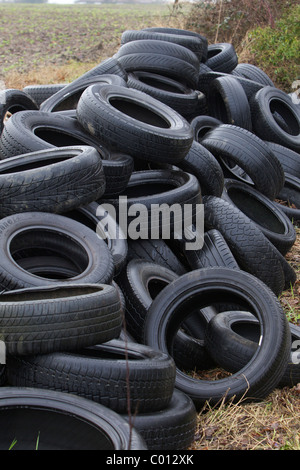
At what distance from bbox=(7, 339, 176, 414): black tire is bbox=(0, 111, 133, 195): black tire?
2.42 metres

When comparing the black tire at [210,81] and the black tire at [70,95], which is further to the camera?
the black tire at [210,81]

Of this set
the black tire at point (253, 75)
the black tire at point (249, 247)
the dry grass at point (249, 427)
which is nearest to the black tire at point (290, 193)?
the black tire at point (249, 247)

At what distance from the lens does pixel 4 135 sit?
19.7 feet

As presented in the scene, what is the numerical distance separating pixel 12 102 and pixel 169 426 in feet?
16.9

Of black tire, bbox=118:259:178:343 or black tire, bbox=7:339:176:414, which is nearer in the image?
black tire, bbox=7:339:176:414

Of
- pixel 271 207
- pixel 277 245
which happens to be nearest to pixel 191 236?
pixel 277 245

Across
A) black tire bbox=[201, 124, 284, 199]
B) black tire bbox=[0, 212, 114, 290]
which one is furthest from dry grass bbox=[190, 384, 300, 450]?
black tire bbox=[201, 124, 284, 199]

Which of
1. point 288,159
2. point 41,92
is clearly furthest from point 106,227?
point 288,159

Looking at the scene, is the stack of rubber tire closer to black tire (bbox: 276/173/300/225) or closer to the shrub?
black tire (bbox: 276/173/300/225)

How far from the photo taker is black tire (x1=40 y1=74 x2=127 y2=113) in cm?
766

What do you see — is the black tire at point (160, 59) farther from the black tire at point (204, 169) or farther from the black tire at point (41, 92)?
the black tire at point (204, 169)

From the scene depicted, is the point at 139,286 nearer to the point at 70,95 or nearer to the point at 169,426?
the point at 169,426

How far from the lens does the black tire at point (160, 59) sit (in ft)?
27.3

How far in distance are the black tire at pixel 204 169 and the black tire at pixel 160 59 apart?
2031 millimetres
